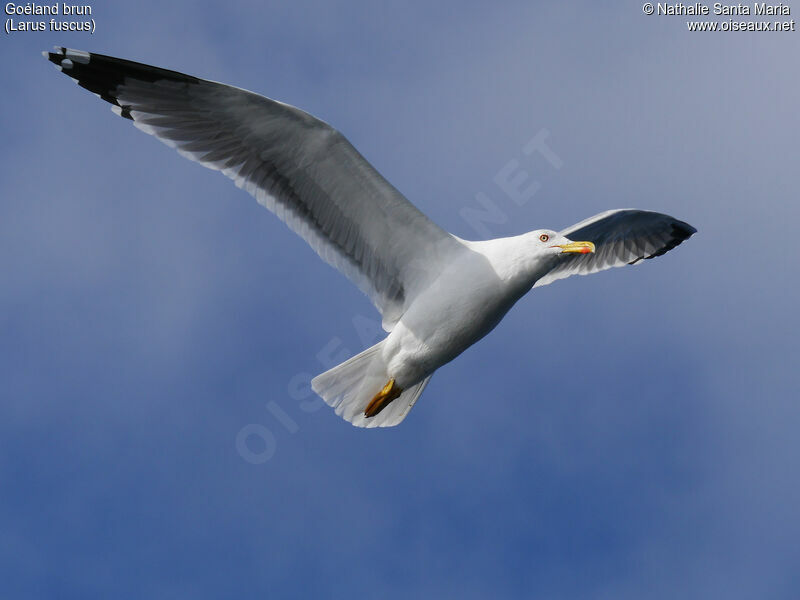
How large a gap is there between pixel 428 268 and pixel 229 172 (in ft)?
5.03

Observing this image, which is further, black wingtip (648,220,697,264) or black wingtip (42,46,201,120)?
black wingtip (648,220,697,264)

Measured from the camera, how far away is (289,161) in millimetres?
7883

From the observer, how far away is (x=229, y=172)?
312 inches

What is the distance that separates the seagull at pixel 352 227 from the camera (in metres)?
7.66

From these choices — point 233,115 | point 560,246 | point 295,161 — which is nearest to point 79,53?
point 233,115

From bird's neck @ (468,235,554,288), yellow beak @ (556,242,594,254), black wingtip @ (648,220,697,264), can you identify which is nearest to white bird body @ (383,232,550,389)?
bird's neck @ (468,235,554,288)

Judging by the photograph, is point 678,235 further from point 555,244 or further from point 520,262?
point 520,262

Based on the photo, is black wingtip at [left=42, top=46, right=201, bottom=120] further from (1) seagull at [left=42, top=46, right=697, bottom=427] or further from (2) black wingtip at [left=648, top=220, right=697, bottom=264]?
(2) black wingtip at [left=648, top=220, right=697, bottom=264]

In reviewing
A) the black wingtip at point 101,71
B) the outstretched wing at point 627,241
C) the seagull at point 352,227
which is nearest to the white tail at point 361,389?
the seagull at point 352,227

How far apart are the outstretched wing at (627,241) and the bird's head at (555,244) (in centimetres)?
140

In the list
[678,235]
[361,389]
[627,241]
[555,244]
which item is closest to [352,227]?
[361,389]

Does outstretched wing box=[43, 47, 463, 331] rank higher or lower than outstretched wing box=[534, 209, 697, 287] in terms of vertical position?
higher

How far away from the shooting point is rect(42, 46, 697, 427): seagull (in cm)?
766

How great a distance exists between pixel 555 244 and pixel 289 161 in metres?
1.91
